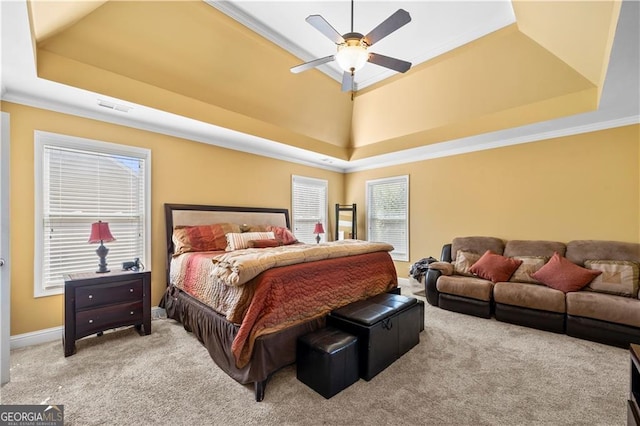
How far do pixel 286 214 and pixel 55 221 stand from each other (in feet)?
10.7

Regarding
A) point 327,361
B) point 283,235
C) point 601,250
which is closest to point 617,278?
point 601,250

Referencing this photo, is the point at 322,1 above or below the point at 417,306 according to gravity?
above

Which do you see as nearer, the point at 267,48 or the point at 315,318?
the point at 315,318

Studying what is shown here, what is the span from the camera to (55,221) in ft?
9.95

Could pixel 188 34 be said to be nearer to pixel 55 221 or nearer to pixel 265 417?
pixel 55 221

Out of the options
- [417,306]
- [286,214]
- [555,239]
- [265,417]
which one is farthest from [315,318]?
[555,239]

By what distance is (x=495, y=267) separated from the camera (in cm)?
385

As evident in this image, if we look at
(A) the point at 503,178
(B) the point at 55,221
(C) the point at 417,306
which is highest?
(A) the point at 503,178

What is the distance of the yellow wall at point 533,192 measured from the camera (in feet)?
11.5

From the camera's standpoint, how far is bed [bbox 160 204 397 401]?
210 cm

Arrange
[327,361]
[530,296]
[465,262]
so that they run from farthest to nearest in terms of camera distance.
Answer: [465,262] → [530,296] → [327,361]

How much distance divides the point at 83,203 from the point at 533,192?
6.13 metres

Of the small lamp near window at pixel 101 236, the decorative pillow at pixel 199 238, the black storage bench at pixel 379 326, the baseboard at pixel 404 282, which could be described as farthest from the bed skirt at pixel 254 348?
the baseboard at pixel 404 282

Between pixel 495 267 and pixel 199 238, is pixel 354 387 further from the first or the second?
pixel 495 267
